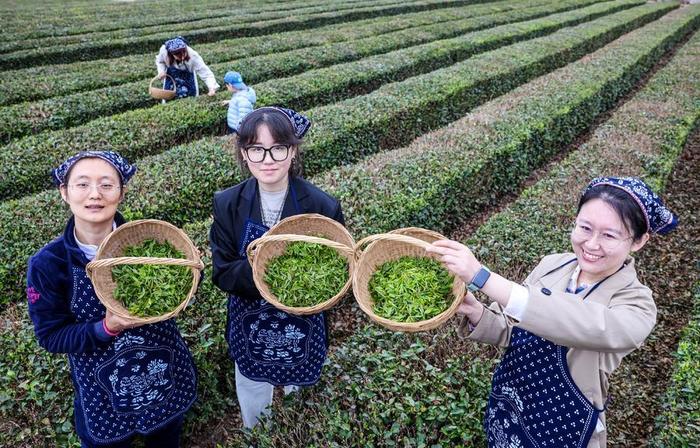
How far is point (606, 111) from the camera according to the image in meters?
10.7

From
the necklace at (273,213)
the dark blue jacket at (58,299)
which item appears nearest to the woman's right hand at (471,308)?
the necklace at (273,213)

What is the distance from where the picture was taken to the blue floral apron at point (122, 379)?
2361 millimetres

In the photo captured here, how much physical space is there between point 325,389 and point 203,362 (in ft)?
3.15

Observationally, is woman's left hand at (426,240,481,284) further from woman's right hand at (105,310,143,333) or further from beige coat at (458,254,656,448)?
woman's right hand at (105,310,143,333)

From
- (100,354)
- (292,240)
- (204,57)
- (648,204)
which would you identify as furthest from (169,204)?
(204,57)

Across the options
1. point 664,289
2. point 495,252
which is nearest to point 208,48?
point 495,252

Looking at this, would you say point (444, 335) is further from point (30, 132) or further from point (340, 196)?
point (30, 132)

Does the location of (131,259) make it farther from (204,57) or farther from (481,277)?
(204,57)

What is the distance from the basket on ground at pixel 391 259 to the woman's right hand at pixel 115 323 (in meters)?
1.01

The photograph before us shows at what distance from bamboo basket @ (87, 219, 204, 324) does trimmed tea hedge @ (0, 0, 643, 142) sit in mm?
6402

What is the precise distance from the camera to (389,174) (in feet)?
18.0

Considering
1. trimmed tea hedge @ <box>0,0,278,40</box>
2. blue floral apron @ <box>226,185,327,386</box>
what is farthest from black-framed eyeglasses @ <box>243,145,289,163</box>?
trimmed tea hedge @ <box>0,0,278,40</box>

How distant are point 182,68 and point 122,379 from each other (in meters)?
7.09

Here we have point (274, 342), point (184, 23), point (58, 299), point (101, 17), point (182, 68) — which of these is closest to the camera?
point (58, 299)
